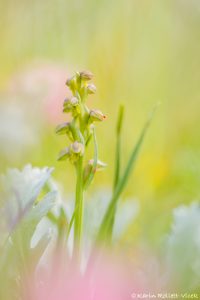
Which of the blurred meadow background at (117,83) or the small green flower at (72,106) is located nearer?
the small green flower at (72,106)

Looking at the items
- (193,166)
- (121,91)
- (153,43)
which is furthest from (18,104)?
(153,43)

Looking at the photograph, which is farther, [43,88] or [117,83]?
[117,83]

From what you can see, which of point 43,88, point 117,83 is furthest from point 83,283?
point 117,83

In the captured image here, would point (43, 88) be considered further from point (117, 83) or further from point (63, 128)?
point (63, 128)

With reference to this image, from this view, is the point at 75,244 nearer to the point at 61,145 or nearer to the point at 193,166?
the point at 193,166

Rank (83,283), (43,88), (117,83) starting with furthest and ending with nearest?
(117,83) → (43,88) → (83,283)

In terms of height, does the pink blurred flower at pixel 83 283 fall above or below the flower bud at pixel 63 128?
below

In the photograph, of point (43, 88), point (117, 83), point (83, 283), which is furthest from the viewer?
point (117, 83)

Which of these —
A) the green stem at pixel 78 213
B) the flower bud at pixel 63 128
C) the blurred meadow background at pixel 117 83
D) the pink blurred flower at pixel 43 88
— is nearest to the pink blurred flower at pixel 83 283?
the green stem at pixel 78 213

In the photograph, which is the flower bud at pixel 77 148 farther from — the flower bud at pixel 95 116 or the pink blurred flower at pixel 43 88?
the pink blurred flower at pixel 43 88
